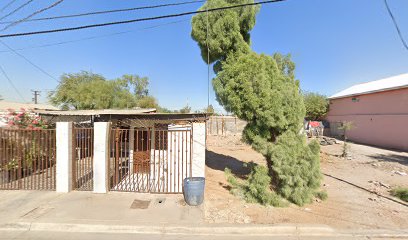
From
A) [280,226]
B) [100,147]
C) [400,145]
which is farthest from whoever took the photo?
[400,145]

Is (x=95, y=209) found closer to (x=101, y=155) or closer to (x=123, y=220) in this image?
(x=123, y=220)

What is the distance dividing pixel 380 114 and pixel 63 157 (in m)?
23.1

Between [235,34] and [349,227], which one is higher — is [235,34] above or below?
above

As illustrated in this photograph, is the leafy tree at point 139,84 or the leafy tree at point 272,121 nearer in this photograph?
the leafy tree at point 272,121

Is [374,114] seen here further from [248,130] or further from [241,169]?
[248,130]

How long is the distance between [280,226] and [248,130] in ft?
10.4

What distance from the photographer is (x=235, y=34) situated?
26.7 ft

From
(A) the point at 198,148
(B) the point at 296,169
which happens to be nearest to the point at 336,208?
(B) the point at 296,169

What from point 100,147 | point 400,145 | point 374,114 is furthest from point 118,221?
point 374,114

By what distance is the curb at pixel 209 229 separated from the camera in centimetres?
435

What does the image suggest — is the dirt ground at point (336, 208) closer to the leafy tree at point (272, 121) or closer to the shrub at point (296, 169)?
the shrub at point (296, 169)

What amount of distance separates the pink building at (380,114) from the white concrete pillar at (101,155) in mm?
20435

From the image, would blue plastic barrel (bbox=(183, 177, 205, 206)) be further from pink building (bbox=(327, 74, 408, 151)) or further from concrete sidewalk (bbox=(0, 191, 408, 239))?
pink building (bbox=(327, 74, 408, 151))

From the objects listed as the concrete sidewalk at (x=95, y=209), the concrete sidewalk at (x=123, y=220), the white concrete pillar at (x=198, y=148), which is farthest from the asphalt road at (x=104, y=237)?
the white concrete pillar at (x=198, y=148)
